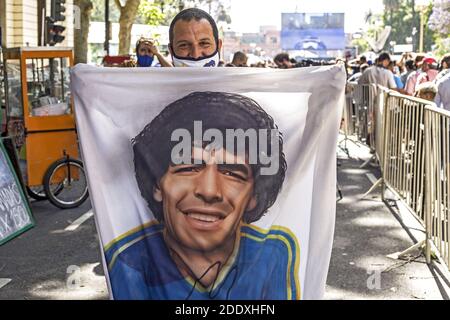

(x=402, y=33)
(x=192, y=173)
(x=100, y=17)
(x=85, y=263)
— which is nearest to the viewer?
(x=192, y=173)

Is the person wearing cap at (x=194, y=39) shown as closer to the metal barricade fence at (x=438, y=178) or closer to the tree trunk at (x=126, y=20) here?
the metal barricade fence at (x=438, y=178)

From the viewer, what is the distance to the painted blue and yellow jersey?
3.54 meters

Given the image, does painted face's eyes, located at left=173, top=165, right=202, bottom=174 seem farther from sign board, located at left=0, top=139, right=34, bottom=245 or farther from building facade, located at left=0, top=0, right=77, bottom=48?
building facade, located at left=0, top=0, right=77, bottom=48

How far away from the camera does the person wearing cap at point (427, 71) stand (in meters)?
14.2

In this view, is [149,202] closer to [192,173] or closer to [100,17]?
[192,173]

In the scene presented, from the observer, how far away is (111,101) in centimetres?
363

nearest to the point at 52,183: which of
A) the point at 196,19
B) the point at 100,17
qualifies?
the point at 196,19

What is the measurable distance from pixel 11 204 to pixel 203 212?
3.32 m

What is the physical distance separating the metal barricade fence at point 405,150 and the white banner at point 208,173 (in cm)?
397

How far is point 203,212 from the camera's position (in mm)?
3512

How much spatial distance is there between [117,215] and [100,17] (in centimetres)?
12116

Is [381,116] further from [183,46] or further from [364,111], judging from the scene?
[183,46]

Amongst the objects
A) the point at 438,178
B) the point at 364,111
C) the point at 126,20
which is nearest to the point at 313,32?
the point at 126,20

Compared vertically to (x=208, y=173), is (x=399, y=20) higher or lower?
higher
